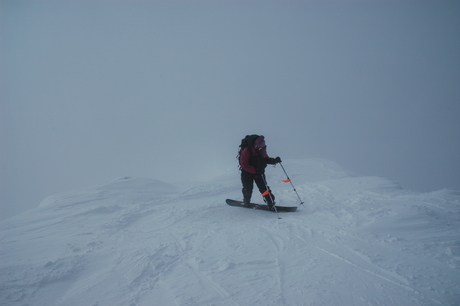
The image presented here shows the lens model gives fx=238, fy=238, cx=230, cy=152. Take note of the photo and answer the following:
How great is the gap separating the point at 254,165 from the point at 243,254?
10.7 ft

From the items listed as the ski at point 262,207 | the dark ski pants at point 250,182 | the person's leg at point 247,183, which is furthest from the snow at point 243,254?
the dark ski pants at point 250,182

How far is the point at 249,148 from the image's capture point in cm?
683

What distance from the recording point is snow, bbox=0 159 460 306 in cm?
312

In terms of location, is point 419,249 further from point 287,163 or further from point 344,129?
point 344,129

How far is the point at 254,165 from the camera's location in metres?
7.04

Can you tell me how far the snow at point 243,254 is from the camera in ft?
10.2

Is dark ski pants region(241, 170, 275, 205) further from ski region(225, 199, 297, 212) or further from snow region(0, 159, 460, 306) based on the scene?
snow region(0, 159, 460, 306)

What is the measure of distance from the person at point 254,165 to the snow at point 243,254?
0.60 m

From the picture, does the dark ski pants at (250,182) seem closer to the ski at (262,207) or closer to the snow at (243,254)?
the ski at (262,207)

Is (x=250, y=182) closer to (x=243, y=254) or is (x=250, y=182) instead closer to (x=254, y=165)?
(x=254, y=165)

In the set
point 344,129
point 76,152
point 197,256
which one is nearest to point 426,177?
point 344,129

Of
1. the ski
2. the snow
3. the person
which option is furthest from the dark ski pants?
the snow

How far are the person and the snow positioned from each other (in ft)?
1.98

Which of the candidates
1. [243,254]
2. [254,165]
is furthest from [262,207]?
[243,254]
